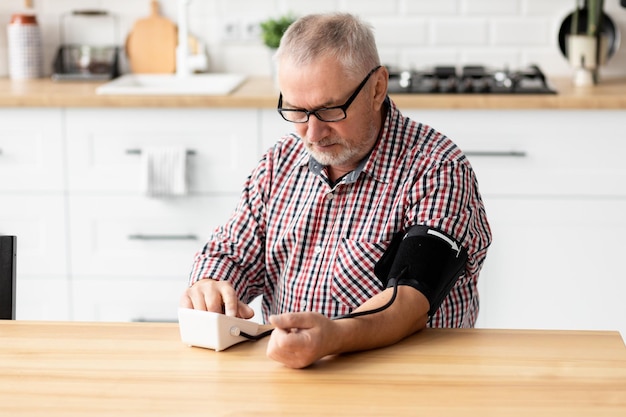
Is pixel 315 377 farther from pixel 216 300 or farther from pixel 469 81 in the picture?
pixel 469 81

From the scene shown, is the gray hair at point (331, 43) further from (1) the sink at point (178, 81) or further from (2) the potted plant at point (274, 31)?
(1) the sink at point (178, 81)

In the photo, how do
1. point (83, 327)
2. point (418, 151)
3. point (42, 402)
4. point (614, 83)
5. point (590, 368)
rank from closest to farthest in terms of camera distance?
1. point (42, 402)
2. point (590, 368)
3. point (83, 327)
4. point (418, 151)
5. point (614, 83)

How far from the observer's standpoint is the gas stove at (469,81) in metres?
3.11

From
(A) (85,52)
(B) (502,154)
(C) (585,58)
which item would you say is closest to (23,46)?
(A) (85,52)

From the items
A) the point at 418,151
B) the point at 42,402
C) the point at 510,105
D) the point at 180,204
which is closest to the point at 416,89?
the point at 510,105

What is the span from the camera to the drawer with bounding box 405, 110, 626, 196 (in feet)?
9.98

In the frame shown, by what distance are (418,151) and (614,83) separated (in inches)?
68.8

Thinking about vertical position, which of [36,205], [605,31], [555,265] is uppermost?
[605,31]

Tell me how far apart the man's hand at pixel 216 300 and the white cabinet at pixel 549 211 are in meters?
1.44

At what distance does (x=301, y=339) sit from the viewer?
1.46 meters

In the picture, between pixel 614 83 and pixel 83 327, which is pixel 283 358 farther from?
pixel 614 83

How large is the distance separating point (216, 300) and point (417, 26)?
215 cm

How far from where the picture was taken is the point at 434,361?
150 centimetres

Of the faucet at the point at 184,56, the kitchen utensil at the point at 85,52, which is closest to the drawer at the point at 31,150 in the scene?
the kitchen utensil at the point at 85,52
